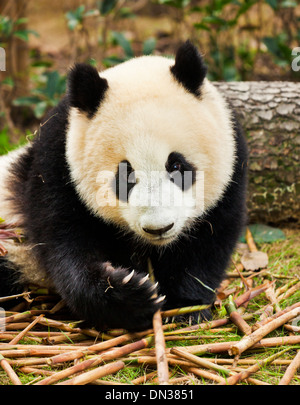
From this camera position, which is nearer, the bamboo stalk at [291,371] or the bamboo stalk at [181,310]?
the bamboo stalk at [291,371]

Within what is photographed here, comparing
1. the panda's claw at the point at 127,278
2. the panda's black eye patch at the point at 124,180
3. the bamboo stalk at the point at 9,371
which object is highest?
the panda's black eye patch at the point at 124,180

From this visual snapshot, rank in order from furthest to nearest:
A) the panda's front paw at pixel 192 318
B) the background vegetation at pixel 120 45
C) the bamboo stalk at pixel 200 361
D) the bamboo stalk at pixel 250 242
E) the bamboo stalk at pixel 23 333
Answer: the background vegetation at pixel 120 45 < the bamboo stalk at pixel 250 242 < the panda's front paw at pixel 192 318 < the bamboo stalk at pixel 23 333 < the bamboo stalk at pixel 200 361

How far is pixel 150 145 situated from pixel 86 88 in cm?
52

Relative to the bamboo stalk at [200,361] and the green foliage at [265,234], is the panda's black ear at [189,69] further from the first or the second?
the green foliage at [265,234]

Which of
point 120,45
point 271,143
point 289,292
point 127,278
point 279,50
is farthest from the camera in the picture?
point 279,50

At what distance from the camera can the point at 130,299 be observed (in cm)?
283

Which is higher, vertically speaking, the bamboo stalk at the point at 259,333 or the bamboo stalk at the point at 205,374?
the bamboo stalk at the point at 259,333

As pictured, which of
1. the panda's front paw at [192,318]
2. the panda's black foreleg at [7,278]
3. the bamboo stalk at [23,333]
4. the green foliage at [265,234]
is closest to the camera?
the bamboo stalk at [23,333]

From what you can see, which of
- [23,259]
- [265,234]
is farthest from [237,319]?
[265,234]

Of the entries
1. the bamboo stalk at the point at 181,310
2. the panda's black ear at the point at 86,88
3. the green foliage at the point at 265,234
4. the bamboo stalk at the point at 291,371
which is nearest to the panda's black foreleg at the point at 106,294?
the bamboo stalk at the point at 181,310

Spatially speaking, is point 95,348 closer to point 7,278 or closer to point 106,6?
point 7,278

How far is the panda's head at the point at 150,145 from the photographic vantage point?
2.70m

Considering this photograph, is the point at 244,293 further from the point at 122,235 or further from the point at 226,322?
the point at 122,235

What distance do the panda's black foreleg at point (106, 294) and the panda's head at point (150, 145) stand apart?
27 cm
